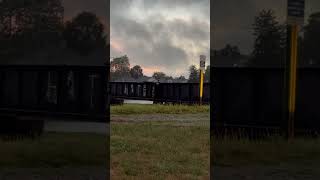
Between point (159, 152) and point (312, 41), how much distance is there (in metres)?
3.96

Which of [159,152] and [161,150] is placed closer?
[159,152]

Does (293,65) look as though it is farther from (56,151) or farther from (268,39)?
(56,151)

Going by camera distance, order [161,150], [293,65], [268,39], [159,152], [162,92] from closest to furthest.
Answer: [293,65], [268,39], [159,152], [161,150], [162,92]

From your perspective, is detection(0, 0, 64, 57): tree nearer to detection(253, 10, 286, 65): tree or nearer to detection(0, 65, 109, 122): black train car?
detection(0, 65, 109, 122): black train car

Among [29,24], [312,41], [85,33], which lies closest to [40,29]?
[29,24]

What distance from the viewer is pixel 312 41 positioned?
5453mm

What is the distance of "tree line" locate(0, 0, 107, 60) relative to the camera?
5.52m

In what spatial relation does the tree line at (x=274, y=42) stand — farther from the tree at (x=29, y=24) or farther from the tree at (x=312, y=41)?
the tree at (x=29, y=24)

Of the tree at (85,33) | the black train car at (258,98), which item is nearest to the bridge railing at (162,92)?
the black train car at (258,98)

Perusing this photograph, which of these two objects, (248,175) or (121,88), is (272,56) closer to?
(248,175)

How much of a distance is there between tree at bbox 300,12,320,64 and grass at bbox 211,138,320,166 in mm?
971

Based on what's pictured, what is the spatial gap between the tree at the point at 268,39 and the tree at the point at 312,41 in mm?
249

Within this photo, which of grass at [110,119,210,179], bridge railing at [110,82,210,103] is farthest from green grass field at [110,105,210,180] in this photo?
bridge railing at [110,82,210,103]

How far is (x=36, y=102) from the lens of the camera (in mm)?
5855
